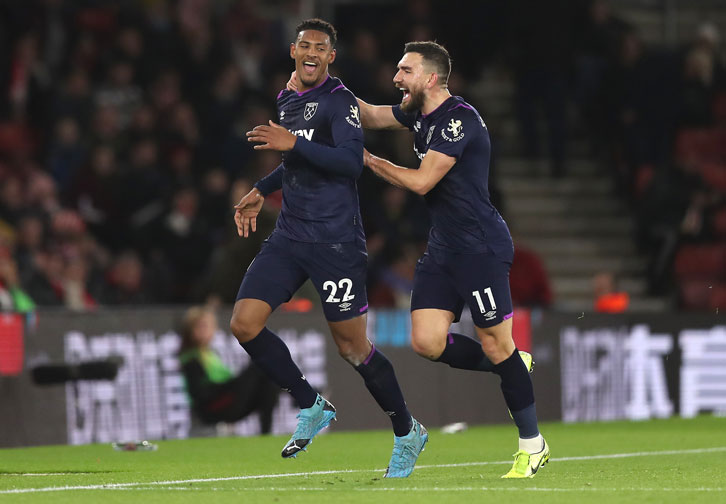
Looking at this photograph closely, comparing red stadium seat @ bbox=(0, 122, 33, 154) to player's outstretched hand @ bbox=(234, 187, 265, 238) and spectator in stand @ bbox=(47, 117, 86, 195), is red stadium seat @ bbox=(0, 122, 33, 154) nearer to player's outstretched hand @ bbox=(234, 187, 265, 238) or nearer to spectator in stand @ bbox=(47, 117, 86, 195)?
spectator in stand @ bbox=(47, 117, 86, 195)

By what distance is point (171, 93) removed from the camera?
1622 cm

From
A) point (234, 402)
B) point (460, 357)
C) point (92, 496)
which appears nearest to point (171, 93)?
point (234, 402)

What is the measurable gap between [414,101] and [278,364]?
5.01ft

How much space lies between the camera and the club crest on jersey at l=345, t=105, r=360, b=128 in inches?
310

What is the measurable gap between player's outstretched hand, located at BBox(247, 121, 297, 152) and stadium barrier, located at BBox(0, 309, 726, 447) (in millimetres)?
4636

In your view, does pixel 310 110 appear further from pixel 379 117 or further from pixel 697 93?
pixel 697 93

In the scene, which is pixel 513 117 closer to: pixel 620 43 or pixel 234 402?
pixel 620 43

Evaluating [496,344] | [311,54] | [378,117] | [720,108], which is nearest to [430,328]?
[496,344]

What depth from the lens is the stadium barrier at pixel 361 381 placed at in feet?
38.0

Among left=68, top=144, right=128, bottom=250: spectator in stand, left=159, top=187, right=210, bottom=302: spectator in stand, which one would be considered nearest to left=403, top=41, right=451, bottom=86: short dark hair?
left=159, top=187, right=210, bottom=302: spectator in stand

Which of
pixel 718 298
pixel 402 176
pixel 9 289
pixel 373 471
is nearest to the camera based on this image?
pixel 402 176

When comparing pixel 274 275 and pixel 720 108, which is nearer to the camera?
pixel 274 275

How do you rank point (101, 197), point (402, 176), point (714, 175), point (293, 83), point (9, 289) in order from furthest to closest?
point (714, 175) < point (101, 197) < point (9, 289) < point (293, 83) < point (402, 176)

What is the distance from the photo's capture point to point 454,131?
306 inches
